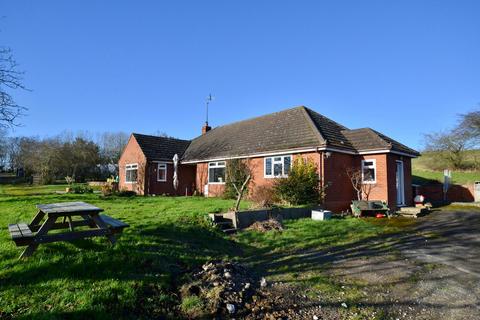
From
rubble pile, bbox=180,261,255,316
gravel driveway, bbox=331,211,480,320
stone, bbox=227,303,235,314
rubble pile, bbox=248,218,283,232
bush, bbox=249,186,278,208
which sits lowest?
gravel driveway, bbox=331,211,480,320

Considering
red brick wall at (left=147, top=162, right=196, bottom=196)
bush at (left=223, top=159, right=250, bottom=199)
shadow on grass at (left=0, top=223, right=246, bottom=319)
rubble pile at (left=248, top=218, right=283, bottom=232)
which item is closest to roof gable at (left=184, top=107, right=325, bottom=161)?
bush at (left=223, top=159, right=250, bottom=199)

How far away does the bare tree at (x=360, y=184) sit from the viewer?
666 inches

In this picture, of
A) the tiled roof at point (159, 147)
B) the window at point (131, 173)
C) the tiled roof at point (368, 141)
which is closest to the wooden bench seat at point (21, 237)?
the tiled roof at point (368, 141)

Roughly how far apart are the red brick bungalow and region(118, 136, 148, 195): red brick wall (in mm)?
77

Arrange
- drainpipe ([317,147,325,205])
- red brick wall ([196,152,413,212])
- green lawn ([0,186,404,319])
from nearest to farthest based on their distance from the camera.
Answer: green lawn ([0,186,404,319]), drainpipe ([317,147,325,205]), red brick wall ([196,152,413,212])

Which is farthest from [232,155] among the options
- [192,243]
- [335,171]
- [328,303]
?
[328,303]

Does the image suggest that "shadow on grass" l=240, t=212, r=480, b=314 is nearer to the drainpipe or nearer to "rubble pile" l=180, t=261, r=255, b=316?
"rubble pile" l=180, t=261, r=255, b=316

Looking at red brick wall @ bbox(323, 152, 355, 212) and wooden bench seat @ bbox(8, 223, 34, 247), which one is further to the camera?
red brick wall @ bbox(323, 152, 355, 212)

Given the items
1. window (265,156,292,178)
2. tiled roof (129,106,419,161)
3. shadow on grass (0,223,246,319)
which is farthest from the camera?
window (265,156,292,178)

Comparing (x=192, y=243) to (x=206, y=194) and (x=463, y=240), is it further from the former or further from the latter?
(x=206, y=194)

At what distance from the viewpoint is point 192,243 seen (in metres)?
7.91

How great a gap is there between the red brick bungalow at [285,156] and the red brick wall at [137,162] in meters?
0.08

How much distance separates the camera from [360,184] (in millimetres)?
17281

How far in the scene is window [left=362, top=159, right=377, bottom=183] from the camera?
1689 cm
